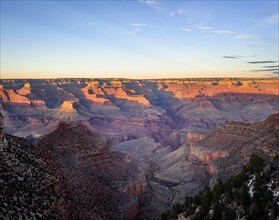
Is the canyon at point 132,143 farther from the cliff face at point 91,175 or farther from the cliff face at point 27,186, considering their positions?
the cliff face at point 27,186

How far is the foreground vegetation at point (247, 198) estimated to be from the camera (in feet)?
74.5

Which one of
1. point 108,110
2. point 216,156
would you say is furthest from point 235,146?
point 108,110

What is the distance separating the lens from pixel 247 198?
24.0 m

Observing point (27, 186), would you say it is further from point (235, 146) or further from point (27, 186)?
point (235, 146)

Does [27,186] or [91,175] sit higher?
[27,186]

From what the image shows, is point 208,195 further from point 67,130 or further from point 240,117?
point 240,117

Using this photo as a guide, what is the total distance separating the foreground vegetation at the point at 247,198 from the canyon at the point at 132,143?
41.0 ft

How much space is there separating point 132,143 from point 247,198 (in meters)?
109

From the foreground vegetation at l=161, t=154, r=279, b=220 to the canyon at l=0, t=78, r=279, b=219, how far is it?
41.0 ft

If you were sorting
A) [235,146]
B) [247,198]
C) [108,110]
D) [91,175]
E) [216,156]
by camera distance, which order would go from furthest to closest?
1. [108,110]
2. [216,156]
3. [235,146]
4. [91,175]
5. [247,198]

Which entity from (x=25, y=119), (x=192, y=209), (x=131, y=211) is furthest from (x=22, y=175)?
(x=25, y=119)

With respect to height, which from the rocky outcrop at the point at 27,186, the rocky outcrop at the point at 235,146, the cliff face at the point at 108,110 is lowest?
the cliff face at the point at 108,110

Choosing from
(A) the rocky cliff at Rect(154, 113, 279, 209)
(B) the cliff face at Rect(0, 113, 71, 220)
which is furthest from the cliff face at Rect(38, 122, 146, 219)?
(A) the rocky cliff at Rect(154, 113, 279, 209)

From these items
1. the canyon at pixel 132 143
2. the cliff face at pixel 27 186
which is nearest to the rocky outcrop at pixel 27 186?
the cliff face at pixel 27 186
